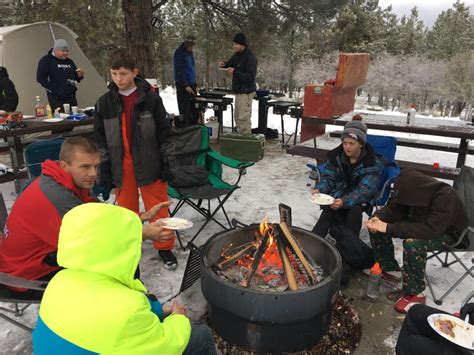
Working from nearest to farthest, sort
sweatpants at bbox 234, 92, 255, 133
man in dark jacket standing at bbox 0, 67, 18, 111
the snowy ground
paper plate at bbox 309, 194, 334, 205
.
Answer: the snowy ground < paper plate at bbox 309, 194, 334, 205 < man in dark jacket standing at bbox 0, 67, 18, 111 < sweatpants at bbox 234, 92, 255, 133

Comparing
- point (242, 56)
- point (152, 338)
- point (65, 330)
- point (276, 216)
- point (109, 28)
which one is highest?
point (109, 28)

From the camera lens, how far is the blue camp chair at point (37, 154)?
3.73 metres

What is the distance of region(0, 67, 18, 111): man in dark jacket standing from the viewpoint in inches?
224

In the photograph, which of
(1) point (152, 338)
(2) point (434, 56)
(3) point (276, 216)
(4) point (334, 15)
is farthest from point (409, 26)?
(1) point (152, 338)

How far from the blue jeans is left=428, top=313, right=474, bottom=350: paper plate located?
1.09m

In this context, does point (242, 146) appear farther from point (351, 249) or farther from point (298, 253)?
point (298, 253)

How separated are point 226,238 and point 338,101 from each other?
395 cm

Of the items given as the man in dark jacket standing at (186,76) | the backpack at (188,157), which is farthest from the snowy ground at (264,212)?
the man in dark jacket standing at (186,76)

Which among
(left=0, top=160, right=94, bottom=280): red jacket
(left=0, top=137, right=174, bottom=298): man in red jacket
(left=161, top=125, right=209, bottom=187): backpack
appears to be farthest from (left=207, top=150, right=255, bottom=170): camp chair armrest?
(left=0, top=160, right=94, bottom=280): red jacket

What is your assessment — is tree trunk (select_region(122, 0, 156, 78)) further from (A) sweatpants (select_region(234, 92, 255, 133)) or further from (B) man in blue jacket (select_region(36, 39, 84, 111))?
(A) sweatpants (select_region(234, 92, 255, 133))

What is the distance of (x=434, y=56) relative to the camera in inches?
1286

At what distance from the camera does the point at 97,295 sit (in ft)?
4.05

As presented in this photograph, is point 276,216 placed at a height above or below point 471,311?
below

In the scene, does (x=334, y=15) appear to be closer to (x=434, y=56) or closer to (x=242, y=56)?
(x=242, y=56)
